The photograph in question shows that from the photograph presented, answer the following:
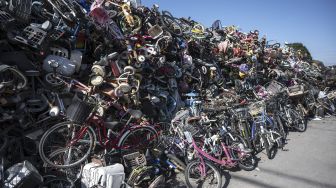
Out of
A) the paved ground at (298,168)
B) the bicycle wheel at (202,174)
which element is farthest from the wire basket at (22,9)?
the paved ground at (298,168)

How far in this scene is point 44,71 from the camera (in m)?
7.08

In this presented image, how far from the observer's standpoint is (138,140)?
7207 millimetres

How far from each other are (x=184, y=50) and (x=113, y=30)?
12.9ft

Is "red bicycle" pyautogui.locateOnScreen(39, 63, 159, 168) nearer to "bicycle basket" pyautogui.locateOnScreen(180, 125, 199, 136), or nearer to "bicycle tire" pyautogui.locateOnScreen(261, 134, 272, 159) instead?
"bicycle basket" pyautogui.locateOnScreen(180, 125, 199, 136)

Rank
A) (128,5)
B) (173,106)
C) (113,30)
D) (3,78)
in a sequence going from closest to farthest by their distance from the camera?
(3,78) → (113,30) → (173,106) → (128,5)

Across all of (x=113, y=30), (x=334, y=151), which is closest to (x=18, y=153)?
(x=113, y=30)

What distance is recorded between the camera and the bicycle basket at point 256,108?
938cm

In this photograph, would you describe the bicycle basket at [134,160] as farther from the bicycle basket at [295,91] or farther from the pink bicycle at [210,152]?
the bicycle basket at [295,91]

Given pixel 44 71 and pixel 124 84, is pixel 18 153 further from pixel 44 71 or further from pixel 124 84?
pixel 124 84

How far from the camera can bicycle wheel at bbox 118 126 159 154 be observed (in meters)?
6.93

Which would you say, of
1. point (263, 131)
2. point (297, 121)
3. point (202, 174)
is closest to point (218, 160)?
point (202, 174)

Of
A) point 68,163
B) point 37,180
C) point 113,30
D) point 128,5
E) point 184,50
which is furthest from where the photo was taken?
point 184,50

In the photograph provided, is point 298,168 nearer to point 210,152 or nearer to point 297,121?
point 210,152

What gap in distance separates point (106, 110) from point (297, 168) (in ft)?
18.7
